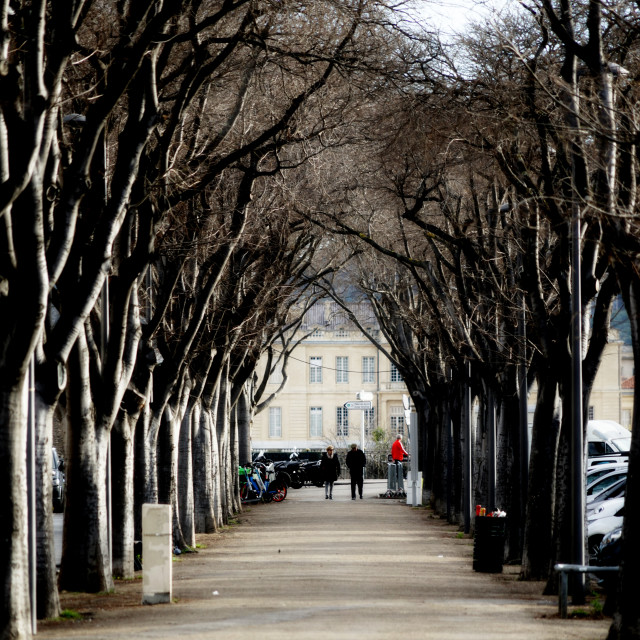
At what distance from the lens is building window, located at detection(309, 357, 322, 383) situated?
86331mm

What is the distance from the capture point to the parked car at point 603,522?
1956 centimetres

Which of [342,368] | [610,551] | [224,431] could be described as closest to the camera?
[610,551]

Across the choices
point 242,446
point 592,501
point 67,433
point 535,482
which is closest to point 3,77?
point 67,433

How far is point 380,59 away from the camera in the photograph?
15281 mm

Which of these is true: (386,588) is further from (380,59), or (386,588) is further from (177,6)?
(177,6)

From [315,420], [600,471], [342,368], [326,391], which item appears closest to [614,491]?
[600,471]

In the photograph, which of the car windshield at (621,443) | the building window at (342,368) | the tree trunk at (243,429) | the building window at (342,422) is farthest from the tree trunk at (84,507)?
the building window at (342,368)

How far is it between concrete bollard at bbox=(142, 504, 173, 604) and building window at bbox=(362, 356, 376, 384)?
7311 cm

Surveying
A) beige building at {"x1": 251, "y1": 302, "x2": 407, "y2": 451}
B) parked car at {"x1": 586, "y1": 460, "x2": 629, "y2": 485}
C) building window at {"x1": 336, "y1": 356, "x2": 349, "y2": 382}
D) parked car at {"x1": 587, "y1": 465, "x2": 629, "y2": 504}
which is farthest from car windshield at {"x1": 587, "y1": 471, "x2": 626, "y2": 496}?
building window at {"x1": 336, "y1": 356, "x2": 349, "y2": 382}

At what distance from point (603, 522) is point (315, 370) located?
66954 millimetres

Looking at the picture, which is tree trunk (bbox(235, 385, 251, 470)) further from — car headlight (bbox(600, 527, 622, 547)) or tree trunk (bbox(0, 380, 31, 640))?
tree trunk (bbox(0, 380, 31, 640))

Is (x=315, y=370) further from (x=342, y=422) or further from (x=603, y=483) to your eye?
(x=603, y=483)

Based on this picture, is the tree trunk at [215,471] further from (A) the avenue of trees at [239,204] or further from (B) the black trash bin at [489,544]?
(B) the black trash bin at [489,544]

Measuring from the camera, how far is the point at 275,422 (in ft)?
285
